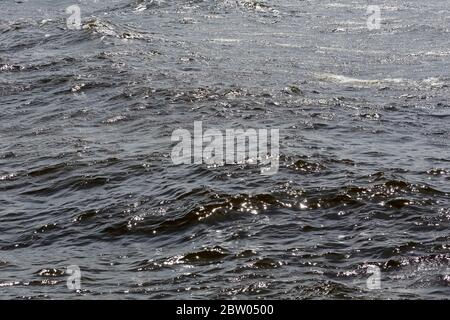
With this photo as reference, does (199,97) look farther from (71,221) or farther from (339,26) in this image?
(339,26)

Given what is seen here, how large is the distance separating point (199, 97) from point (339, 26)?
488 inches

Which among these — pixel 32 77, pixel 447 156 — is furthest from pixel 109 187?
pixel 32 77

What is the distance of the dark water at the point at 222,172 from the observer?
8500 millimetres

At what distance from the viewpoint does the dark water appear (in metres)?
8.50

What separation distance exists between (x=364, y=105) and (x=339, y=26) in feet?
39.1

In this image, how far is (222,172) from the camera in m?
11.6

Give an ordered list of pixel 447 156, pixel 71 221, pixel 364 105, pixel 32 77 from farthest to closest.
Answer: pixel 32 77, pixel 364 105, pixel 447 156, pixel 71 221

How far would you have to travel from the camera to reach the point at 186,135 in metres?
13.6

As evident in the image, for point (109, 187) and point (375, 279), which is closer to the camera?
point (375, 279)

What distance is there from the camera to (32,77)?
19.0 meters
